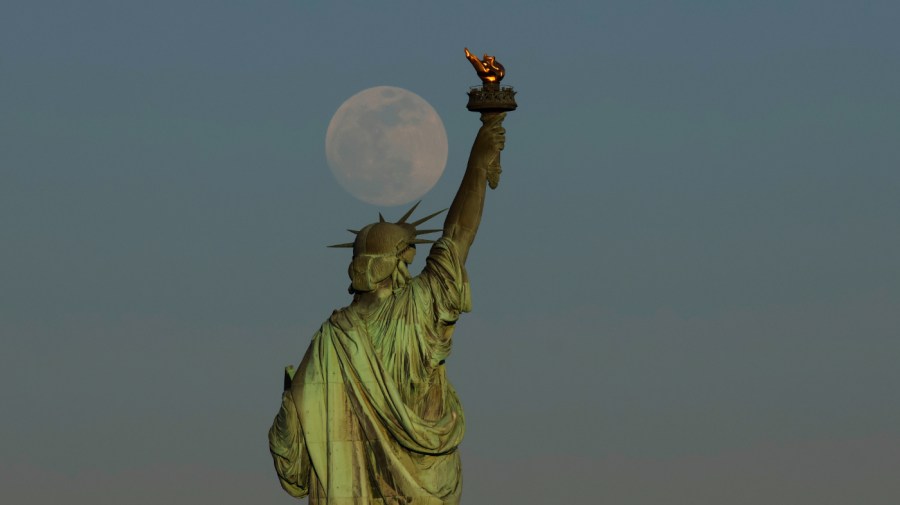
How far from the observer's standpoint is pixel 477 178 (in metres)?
74.8

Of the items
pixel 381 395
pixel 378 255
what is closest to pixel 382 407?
pixel 381 395

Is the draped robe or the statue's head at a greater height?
the statue's head

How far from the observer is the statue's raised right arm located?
74.7 meters

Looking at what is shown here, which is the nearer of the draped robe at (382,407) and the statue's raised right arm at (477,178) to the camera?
the draped robe at (382,407)

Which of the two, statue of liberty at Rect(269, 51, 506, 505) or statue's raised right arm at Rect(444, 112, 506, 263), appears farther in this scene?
statue's raised right arm at Rect(444, 112, 506, 263)

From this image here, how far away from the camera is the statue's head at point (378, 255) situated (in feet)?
243

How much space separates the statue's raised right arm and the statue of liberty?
0.39m

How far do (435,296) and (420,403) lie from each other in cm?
140

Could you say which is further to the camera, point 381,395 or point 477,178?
point 477,178

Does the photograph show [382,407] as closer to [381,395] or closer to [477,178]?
[381,395]

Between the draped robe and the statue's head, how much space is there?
30 centimetres

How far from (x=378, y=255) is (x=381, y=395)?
1840 mm

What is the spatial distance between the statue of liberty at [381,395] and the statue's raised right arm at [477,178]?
390 millimetres

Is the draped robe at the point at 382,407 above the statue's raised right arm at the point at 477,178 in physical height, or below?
below
